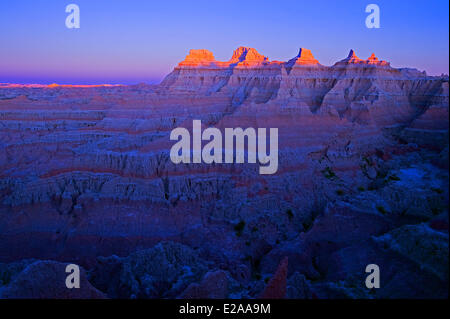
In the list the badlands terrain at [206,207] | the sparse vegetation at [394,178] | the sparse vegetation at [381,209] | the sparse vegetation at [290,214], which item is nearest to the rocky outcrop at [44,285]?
the badlands terrain at [206,207]

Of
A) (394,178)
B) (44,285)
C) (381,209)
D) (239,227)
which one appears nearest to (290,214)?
(239,227)

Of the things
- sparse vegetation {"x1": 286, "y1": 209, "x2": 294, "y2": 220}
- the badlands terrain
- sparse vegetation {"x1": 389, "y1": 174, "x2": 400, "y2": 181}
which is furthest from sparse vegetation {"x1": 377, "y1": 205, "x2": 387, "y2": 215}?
sparse vegetation {"x1": 286, "y1": 209, "x2": 294, "y2": 220}

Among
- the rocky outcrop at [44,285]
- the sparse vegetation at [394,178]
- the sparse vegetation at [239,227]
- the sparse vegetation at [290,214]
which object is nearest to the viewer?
the rocky outcrop at [44,285]

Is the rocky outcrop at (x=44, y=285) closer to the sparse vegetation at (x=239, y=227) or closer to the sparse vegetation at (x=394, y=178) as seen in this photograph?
the sparse vegetation at (x=239, y=227)

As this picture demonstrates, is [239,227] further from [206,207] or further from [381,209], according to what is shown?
[381,209]

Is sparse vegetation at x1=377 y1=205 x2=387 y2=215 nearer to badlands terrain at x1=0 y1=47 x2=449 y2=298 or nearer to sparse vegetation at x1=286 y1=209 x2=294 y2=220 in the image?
badlands terrain at x1=0 y1=47 x2=449 y2=298

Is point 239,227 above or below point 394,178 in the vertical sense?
below

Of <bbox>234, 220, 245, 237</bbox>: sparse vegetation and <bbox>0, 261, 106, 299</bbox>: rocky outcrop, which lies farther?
<bbox>234, 220, 245, 237</bbox>: sparse vegetation
